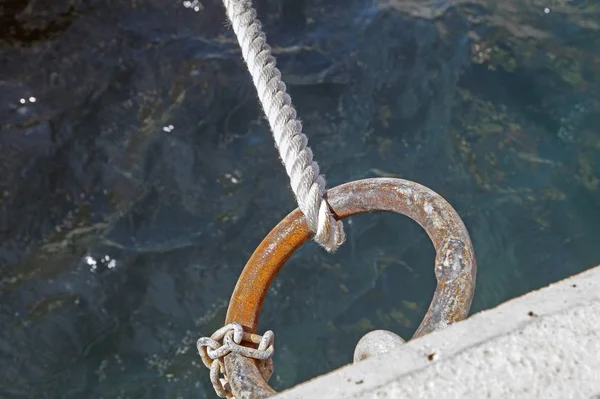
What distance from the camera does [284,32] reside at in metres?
4.58

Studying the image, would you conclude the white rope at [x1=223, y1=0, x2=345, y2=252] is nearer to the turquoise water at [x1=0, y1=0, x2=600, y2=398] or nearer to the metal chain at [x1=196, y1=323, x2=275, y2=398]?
the metal chain at [x1=196, y1=323, x2=275, y2=398]

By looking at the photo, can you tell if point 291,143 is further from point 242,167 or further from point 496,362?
point 242,167

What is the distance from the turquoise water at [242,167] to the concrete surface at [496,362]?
3134 millimetres

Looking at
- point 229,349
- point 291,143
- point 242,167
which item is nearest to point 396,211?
point 291,143

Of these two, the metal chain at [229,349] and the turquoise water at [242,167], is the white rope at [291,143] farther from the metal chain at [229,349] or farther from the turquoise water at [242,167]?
the turquoise water at [242,167]

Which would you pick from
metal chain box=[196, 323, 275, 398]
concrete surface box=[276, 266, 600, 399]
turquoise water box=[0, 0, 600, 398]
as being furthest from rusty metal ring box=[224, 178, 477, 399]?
turquoise water box=[0, 0, 600, 398]

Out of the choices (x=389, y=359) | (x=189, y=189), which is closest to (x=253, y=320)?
(x=389, y=359)

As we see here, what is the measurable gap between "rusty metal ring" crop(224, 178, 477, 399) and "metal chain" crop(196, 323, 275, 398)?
2 cm

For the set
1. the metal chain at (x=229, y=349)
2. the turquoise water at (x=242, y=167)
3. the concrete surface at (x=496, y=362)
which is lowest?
the turquoise water at (x=242, y=167)

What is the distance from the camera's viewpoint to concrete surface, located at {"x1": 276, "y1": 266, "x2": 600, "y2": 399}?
3.22 ft

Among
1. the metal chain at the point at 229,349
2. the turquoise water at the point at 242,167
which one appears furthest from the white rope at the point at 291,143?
the turquoise water at the point at 242,167

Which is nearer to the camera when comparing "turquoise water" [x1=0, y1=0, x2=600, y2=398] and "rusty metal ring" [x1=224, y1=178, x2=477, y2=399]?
"rusty metal ring" [x1=224, y1=178, x2=477, y2=399]

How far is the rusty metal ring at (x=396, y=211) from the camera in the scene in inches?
50.4

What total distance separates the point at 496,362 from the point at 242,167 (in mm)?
3328
